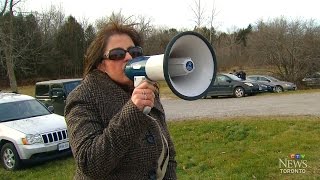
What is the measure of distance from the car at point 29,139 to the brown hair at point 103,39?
671cm

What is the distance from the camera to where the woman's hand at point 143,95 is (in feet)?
5.67

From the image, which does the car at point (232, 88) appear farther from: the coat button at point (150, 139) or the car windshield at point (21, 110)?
the coat button at point (150, 139)

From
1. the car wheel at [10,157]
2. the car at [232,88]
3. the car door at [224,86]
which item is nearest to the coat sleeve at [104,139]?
the car wheel at [10,157]

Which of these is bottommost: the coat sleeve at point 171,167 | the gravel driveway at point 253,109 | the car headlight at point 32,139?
the gravel driveway at point 253,109

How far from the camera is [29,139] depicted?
27.6 feet

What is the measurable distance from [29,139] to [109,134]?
7.12m

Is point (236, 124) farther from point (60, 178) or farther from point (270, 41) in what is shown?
point (270, 41)

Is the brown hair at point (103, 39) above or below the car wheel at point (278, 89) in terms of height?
above

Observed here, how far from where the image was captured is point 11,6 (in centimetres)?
1839

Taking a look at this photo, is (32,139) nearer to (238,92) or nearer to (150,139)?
(150,139)

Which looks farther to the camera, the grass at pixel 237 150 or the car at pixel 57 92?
the car at pixel 57 92

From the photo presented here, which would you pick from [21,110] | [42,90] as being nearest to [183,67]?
[21,110]

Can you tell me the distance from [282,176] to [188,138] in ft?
11.4

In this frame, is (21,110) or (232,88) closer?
(21,110)
